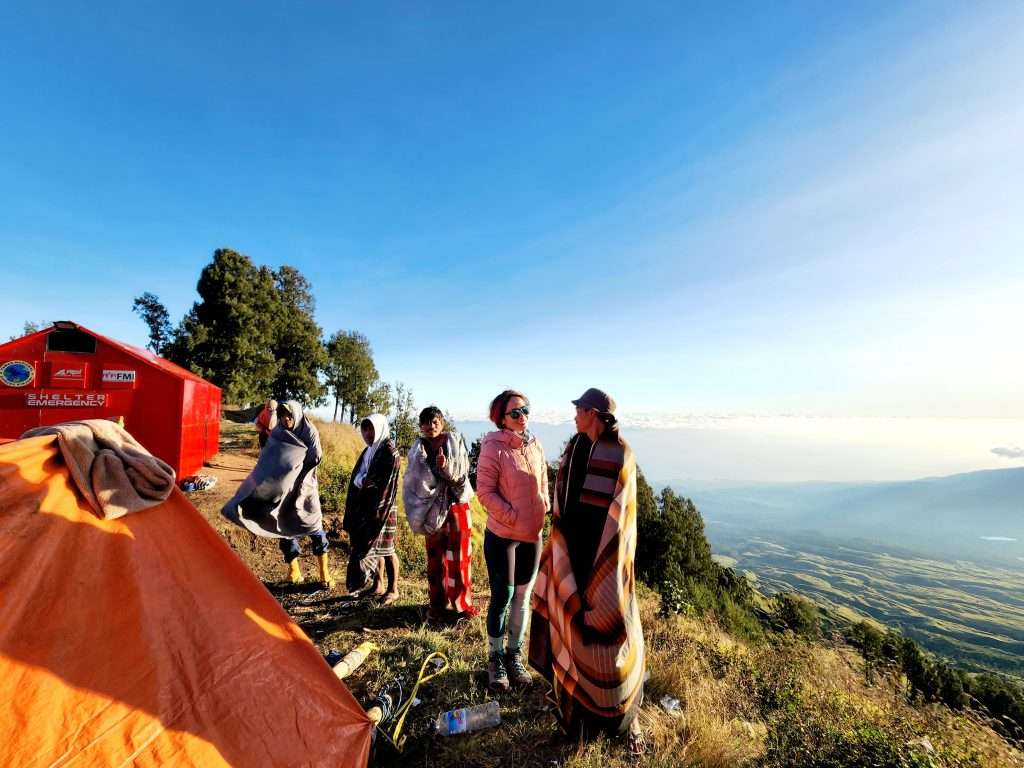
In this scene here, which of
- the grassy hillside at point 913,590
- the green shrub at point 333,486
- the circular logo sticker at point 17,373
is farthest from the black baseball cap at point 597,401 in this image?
the grassy hillside at point 913,590

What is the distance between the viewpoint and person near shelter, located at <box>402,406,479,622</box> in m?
4.47

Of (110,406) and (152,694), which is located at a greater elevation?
(110,406)

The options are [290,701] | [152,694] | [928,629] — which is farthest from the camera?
[928,629]

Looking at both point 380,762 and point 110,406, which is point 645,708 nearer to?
point 380,762

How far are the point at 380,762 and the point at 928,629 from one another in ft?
335

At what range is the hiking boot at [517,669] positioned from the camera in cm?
343

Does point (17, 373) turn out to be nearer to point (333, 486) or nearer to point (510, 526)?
point (333, 486)

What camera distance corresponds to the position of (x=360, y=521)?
15.7 feet

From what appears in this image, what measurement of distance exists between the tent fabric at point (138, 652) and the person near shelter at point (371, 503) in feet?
7.00

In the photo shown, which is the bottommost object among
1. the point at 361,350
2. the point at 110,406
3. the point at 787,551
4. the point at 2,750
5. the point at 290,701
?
the point at 787,551

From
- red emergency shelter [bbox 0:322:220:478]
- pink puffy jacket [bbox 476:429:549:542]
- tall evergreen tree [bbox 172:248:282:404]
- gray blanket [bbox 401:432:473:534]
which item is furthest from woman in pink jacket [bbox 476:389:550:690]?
tall evergreen tree [bbox 172:248:282:404]

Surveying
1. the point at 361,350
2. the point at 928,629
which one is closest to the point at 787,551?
the point at 928,629

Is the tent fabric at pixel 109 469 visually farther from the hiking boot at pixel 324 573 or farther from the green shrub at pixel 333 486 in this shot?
the green shrub at pixel 333 486

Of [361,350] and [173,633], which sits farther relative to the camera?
[361,350]
